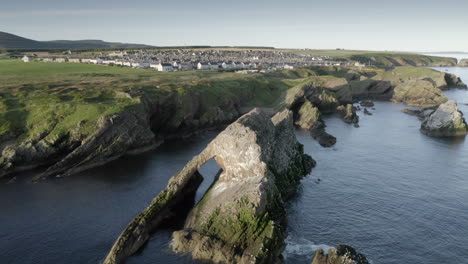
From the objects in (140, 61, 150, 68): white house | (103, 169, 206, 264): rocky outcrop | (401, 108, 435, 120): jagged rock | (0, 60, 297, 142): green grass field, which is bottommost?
(401, 108, 435, 120): jagged rock

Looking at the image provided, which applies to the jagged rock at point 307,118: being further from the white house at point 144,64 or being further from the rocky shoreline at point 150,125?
the white house at point 144,64

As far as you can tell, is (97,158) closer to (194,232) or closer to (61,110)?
(61,110)

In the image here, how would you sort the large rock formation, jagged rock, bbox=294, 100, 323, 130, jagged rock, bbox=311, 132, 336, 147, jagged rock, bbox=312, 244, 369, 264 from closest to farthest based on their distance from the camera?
jagged rock, bbox=312, 244, 369, 264 → the large rock formation → jagged rock, bbox=311, 132, 336, 147 → jagged rock, bbox=294, 100, 323, 130

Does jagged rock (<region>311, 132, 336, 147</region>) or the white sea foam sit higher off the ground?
the white sea foam

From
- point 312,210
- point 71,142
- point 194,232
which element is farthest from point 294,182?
point 71,142

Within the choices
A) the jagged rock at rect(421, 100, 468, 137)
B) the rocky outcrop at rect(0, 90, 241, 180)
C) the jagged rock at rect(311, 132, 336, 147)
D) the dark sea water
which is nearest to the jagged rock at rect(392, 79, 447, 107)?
the jagged rock at rect(421, 100, 468, 137)

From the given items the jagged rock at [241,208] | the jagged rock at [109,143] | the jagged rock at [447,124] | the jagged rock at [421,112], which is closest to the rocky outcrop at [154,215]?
the jagged rock at [241,208]

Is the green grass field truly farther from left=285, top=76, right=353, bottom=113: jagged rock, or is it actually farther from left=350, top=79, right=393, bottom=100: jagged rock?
left=350, top=79, right=393, bottom=100: jagged rock
